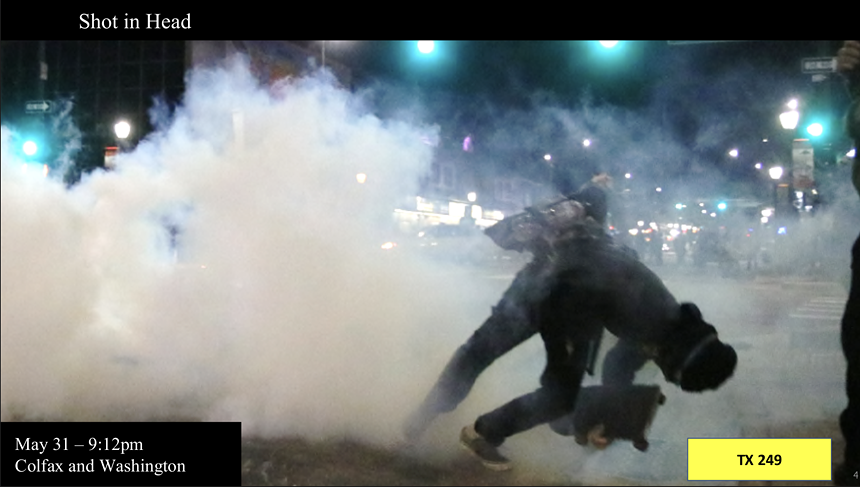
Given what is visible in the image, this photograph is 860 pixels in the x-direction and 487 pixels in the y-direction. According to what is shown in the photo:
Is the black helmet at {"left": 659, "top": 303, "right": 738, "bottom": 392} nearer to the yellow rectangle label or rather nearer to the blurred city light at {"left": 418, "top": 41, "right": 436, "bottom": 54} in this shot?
the yellow rectangle label

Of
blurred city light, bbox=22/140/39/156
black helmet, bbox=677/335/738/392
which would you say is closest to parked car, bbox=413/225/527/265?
black helmet, bbox=677/335/738/392

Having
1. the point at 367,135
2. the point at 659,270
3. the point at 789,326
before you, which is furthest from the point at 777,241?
the point at 367,135

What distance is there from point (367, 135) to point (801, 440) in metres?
2.64

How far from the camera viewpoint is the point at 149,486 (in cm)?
298

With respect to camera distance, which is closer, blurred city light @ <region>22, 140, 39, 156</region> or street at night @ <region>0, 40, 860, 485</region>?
street at night @ <region>0, 40, 860, 485</region>

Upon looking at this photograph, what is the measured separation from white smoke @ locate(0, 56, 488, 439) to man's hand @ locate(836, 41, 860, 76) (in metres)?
2.16

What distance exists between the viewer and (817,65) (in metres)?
3.22

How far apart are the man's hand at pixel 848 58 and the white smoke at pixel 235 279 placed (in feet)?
7.08

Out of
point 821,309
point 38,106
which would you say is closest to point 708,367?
point 821,309

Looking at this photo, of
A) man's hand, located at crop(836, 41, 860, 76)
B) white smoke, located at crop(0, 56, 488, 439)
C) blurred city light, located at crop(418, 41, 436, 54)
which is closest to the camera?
man's hand, located at crop(836, 41, 860, 76)

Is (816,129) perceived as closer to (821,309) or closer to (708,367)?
(821,309)

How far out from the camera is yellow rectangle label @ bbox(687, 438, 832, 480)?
9.30 feet

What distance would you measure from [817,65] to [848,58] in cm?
14

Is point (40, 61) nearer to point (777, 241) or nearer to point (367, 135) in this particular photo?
point (367, 135)
